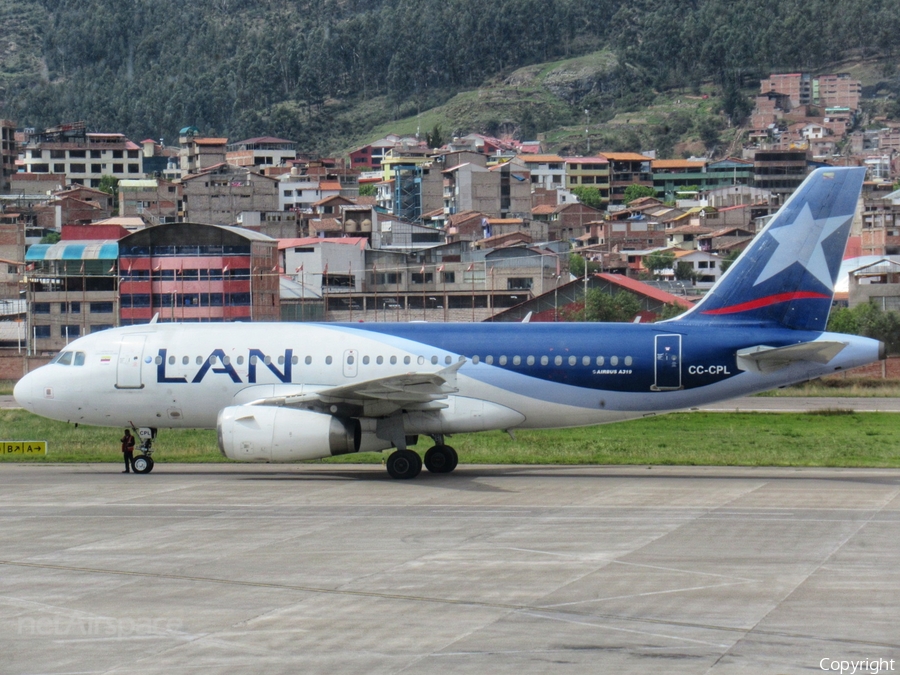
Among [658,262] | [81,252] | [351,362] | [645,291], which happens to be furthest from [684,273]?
[351,362]

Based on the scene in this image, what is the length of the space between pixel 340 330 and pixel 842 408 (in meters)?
29.5

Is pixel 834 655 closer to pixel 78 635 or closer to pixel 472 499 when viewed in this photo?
pixel 78 635

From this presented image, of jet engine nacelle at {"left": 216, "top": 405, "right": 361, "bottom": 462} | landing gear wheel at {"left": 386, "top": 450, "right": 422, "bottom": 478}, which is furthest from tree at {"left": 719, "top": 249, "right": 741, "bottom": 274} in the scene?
jet engine nacelle at {"left": 216, "top": 405, "right": 361, "bottom": 462}

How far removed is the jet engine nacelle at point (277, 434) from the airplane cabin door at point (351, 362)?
2185mm

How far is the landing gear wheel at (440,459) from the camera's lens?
3198 centimetres

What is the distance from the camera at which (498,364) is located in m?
31.4

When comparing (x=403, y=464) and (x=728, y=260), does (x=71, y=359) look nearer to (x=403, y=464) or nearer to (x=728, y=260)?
(x=403, y=464)

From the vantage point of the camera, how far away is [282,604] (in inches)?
659

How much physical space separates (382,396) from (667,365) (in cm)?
714

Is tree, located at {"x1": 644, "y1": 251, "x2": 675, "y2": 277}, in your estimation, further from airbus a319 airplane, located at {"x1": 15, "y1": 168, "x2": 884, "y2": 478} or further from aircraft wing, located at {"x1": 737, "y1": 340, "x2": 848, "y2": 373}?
aircraft wing, located at {"x1": 737, "y1": 340, "x2": 848, "y2": 373}

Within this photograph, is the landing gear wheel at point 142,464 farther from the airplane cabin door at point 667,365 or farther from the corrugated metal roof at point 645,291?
the corrugated metal roof at point 645,291

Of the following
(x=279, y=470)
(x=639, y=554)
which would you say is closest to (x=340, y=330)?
(x=279, y=470)

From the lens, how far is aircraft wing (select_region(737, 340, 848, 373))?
29.8 meters

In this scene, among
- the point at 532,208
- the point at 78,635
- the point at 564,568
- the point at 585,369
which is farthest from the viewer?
the point at 532,208
